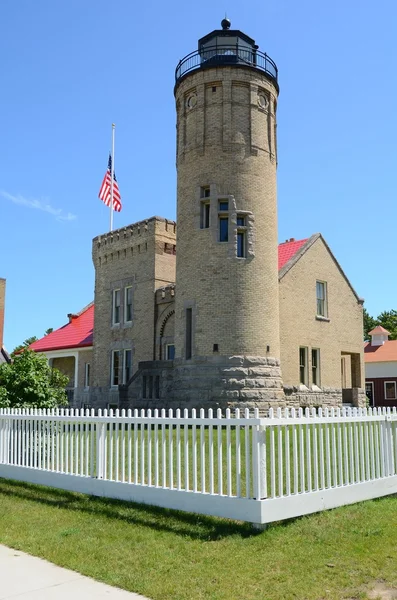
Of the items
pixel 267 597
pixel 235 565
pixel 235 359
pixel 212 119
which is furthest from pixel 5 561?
pixel 212 119

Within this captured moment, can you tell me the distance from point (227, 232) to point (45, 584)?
1914cm

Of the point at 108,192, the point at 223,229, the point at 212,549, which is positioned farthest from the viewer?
the point at 108,192

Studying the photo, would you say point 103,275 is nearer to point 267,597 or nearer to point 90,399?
point 90,399

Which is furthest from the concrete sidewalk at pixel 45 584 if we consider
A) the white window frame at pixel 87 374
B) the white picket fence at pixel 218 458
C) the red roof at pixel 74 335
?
the white window frame at pixel 87 374

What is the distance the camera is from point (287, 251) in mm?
29344

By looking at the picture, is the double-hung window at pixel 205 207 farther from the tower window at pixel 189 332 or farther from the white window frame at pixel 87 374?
the white window frame at pixel 87 374

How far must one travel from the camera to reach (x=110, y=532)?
23.5 feet

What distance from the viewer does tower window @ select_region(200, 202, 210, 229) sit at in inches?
953

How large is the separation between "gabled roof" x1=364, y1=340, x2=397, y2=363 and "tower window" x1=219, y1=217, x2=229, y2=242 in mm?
26432

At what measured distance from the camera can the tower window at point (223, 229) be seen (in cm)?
2369

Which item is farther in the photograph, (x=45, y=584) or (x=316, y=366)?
(x=316, y=366)

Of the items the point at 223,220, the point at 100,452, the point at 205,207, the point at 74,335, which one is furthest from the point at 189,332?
the point at 100,452

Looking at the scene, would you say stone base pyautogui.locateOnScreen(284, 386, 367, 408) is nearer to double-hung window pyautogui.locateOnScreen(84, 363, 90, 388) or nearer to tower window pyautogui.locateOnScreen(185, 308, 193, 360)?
tower window pyautogui.locateOnScreen(185, 308, 193, 360)

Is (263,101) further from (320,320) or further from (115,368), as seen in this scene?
(115,368)
